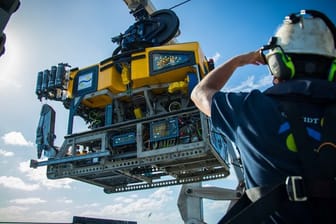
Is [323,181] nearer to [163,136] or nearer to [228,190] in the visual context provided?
[163,136]


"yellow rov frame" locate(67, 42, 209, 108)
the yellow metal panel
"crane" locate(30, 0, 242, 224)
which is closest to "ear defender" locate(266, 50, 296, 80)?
"crane" locate(30, 0, 242, 224)

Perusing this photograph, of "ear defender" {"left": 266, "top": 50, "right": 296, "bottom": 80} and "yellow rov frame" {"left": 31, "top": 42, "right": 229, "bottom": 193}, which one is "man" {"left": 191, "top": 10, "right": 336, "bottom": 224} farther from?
"yellow rov frame" {"left": 31, "top": 42, "right": 229, "bottom": 193}

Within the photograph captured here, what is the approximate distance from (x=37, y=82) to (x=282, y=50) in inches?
248

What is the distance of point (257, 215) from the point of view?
1137 millimetres

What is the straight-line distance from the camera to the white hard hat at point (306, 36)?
1.44 metres

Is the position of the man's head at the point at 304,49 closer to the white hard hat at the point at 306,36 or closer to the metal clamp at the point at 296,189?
the white hard hat at the point at 306,36

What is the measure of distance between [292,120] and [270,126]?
87 mm

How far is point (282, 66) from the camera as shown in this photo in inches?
56.6

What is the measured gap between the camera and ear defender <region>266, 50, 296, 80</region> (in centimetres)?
142

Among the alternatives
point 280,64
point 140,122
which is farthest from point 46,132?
point 280,64

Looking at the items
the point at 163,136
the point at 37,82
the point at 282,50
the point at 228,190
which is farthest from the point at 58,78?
the point at 282,50

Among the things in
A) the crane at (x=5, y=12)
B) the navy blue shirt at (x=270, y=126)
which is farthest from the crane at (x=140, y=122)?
the navy blue shirt at (x=270, y=126)

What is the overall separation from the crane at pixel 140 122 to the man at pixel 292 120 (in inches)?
138

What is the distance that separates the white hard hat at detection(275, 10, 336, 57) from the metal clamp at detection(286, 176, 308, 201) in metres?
0.62
